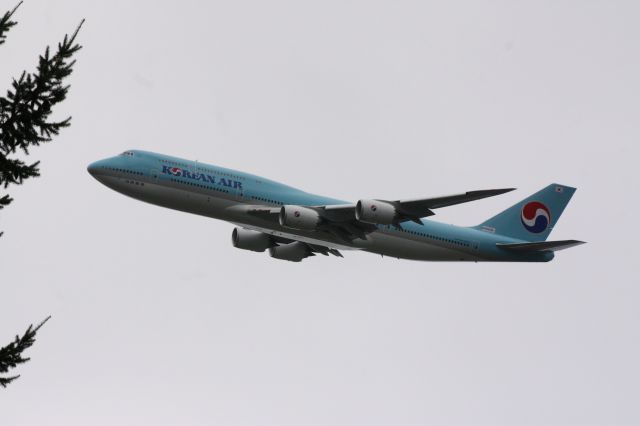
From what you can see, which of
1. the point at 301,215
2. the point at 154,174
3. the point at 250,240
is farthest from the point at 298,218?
the point at 250,240

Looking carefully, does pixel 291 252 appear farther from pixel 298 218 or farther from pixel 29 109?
pixel 29 109

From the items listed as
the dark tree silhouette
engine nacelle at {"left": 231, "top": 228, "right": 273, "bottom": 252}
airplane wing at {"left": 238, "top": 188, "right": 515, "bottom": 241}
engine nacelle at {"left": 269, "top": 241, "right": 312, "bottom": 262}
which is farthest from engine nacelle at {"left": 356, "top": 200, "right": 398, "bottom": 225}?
the dark tree silhouette

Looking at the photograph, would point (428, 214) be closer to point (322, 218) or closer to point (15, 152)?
point (322, 218)

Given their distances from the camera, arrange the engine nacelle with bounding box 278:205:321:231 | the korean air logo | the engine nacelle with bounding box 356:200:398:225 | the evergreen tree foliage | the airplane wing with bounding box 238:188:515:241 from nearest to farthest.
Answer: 1. the evergreen tree foliage
2. the airplane wing with bounding box 238:188:515:241
3. the engine nacelle with bounding box 278:205:321:231
4. the engine nacelle with bounding box 356:200:398:225
5. the korean air logo

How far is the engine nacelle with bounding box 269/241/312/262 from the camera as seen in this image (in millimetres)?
59500

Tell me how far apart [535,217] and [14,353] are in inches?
2164

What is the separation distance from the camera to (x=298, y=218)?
4922cm

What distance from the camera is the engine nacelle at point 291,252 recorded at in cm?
5950

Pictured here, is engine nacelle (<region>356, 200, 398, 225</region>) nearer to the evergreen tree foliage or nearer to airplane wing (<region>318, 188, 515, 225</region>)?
airplane wing (<region>318, 188, 515, 225</region>)

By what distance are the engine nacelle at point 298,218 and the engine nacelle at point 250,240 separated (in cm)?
846

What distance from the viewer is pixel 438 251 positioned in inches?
2197

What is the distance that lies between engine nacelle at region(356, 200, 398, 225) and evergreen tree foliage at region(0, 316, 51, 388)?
38247 mm

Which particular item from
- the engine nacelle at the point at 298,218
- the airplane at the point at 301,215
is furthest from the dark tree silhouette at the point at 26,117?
the engine nacelle at the point at 298,218

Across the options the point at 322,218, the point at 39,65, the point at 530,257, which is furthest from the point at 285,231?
the point at 39,65
